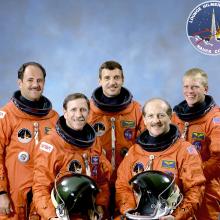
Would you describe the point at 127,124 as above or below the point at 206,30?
below

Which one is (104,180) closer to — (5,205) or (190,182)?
(190,182)

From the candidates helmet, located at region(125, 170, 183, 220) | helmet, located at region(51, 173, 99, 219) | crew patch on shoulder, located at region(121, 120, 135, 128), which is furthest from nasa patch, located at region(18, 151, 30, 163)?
helmet, located at region(125, 170, 183, 220)

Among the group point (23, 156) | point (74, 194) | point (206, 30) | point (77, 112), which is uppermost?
point (206, 30)

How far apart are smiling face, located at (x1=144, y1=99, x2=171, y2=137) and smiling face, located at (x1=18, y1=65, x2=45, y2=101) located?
3.02ft

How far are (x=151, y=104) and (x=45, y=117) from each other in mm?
924

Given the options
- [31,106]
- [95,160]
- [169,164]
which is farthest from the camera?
[31,106]

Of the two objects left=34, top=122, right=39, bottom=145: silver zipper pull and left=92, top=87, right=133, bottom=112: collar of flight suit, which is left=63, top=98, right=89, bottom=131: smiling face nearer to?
left=34, top=122, right=39, bottom=145: silver zipper pull

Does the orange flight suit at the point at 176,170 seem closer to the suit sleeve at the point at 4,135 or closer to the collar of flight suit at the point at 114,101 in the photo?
the collar of flight suit at the point at 114,101

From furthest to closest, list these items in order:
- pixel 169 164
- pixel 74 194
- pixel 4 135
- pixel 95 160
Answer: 1. pixel 4 135
2. pixel 95 160
3. pixel 169 164
4. pixel 74 194

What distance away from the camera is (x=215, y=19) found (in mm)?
6953

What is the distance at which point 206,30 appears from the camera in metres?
6.82

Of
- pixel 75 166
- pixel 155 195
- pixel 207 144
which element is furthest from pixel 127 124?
pixel 155 195

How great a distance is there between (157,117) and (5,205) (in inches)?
50.2

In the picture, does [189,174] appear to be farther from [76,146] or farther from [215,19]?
[215,19]
